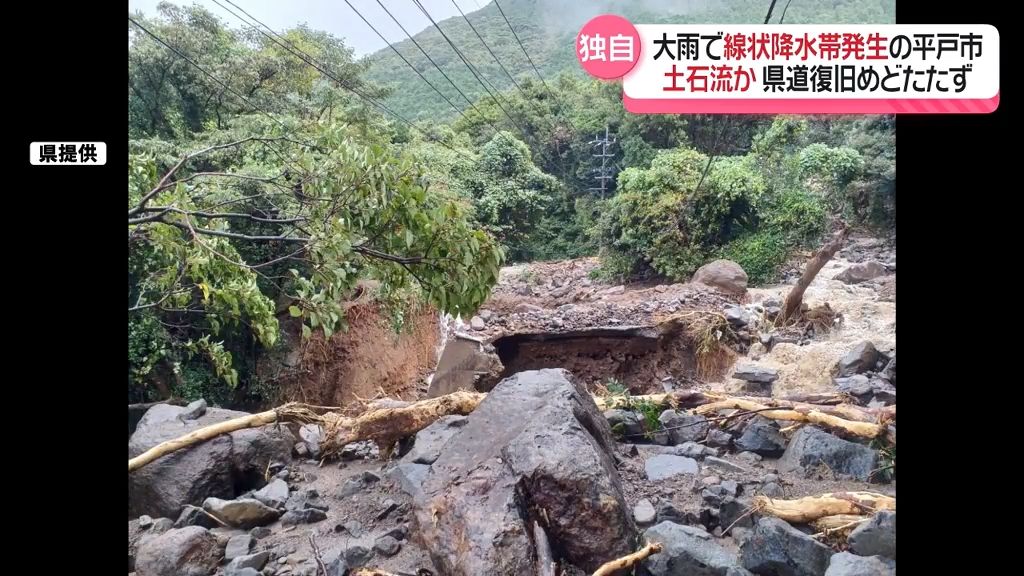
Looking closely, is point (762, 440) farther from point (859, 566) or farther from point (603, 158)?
point (603, 158)

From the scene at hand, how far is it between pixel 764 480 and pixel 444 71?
15.3ft

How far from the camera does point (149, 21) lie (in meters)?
8.17

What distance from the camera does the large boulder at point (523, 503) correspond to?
198 centimetres

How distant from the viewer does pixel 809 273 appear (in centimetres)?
745

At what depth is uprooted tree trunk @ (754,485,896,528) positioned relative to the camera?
7.94ft

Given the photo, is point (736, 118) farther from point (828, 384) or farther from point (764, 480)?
point (764, 480)

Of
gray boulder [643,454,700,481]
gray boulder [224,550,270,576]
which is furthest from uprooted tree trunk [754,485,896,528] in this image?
gray boulder [224,550,270,576]

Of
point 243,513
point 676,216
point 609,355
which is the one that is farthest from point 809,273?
point 243,513

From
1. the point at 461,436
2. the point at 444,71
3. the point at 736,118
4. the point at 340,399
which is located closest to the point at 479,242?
the point at 461,436

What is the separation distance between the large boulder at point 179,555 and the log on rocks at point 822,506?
6.93 ft

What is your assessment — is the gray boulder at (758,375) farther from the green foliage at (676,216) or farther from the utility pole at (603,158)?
the utility pole at (603,158)

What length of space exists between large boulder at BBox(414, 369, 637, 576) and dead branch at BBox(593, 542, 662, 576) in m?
0.05

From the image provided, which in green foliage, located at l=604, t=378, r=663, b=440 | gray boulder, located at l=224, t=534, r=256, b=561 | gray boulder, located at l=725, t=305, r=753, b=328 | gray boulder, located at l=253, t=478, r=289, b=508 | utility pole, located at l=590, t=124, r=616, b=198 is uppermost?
utility pole, located at l=590, t=124, r=616, b=198

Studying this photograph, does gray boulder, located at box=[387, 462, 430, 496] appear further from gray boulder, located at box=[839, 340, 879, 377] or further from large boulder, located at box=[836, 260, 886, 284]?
large boulder, located at box=[836, 260, 886, 284]
